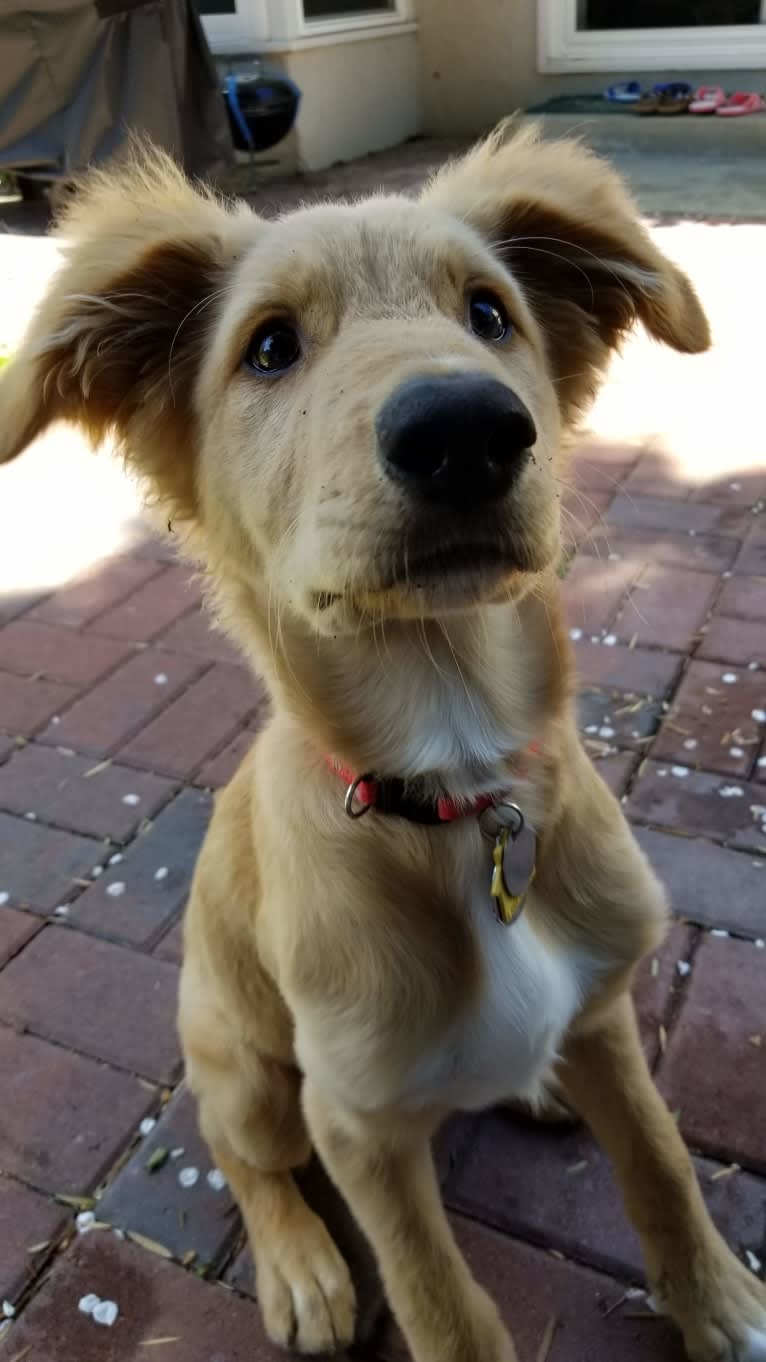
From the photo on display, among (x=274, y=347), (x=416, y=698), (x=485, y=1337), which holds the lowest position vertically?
(x=485, y=1337)

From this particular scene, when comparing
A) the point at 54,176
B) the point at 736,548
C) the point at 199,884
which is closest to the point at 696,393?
the point at 736,548

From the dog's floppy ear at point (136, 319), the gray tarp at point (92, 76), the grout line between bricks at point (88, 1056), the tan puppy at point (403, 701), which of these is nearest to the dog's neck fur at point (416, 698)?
the tan puppy at point (403, 701)

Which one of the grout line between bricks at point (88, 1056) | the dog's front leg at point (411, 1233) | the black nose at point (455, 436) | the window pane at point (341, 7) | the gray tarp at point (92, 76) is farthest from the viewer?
the window pane at point (341, 7)

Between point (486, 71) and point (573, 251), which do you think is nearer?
point (573, 251)

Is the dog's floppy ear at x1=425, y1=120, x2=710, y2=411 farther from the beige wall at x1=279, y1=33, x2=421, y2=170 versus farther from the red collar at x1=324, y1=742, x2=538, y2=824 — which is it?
the beige wall at x1=279, y1=33, x2=421, y2=170

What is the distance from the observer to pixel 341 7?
9.61 meters

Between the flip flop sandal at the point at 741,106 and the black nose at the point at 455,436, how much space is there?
869cm

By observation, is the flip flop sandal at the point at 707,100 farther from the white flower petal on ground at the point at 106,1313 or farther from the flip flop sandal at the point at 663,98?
the white flower petal on ground at the point at 106,1313

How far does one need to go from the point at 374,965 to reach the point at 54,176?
823 centimetres

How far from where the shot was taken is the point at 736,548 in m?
3.88

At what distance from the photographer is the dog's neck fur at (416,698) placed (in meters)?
1.67

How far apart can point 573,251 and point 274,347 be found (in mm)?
538

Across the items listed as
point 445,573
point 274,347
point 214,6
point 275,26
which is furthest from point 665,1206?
point 214,6

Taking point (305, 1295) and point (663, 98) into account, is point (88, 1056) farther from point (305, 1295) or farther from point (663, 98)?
point (663, 98)
